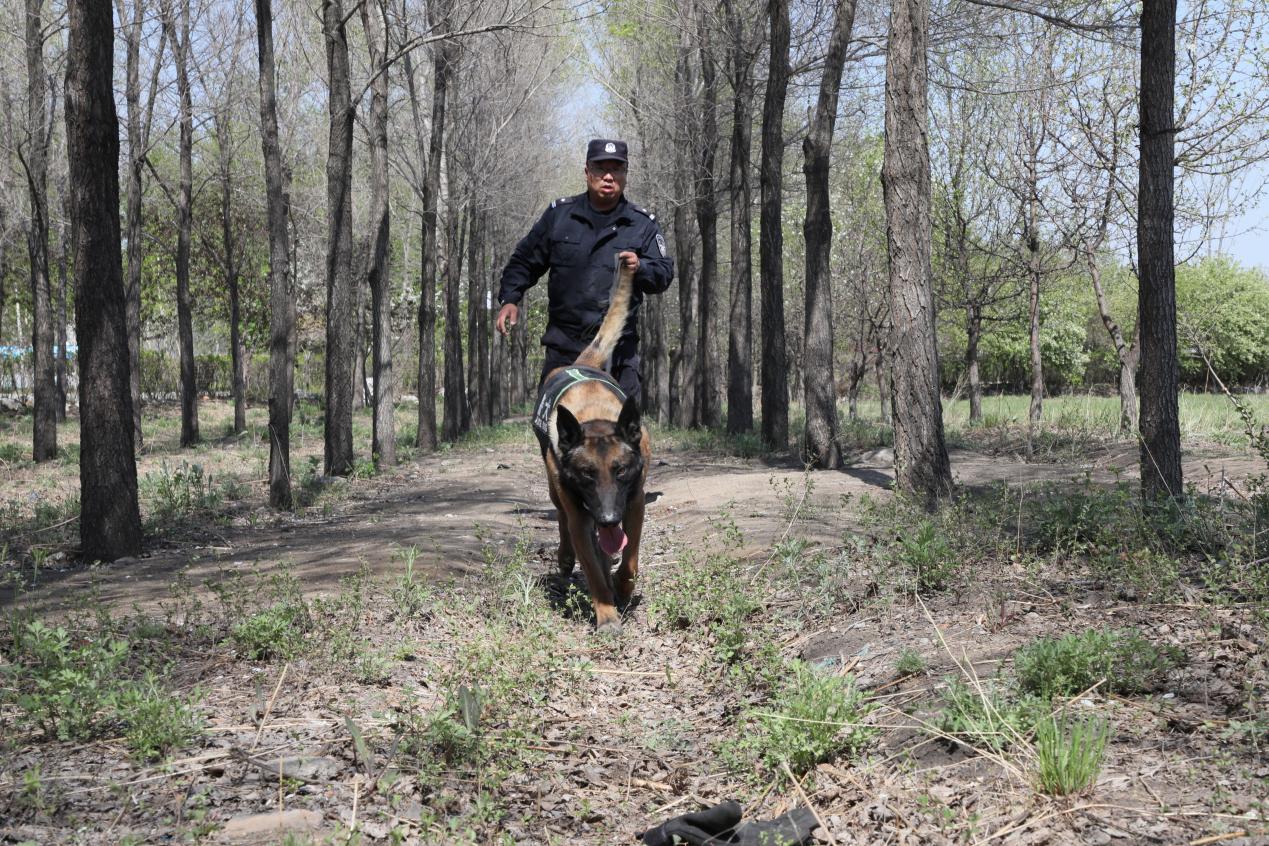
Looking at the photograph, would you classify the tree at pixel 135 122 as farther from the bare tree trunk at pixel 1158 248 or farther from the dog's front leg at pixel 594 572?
the bare tree trunk at pixel 1158 248

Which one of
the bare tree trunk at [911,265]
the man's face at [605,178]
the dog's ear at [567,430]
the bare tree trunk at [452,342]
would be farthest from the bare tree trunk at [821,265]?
the bare tree trunk at [452,342]

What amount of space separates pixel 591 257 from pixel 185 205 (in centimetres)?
1792

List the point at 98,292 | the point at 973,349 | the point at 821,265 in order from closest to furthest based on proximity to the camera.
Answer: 1. the point at 98,292
2. the point at 821,265
3. the point at 973,349

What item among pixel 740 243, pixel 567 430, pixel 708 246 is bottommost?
pixel 567 430

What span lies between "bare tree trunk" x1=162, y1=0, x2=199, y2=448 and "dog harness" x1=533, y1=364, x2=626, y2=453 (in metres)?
15.5

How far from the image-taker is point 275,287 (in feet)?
38.4

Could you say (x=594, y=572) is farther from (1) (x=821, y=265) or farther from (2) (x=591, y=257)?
(1) (x=821, y=265)

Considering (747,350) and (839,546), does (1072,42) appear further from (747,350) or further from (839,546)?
(839,546)

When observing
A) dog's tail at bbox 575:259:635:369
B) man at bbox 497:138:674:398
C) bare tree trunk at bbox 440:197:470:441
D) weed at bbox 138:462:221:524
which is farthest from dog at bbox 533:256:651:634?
bare tree trunk at bbox 440:197:470:441

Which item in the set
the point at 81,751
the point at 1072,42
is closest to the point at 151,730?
the point at 81,751

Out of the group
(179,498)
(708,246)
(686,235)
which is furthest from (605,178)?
(686,235)

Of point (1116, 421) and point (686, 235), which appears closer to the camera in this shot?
point (1116, 421)

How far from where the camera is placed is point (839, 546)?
6.73 meters

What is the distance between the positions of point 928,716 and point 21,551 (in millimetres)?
8116
